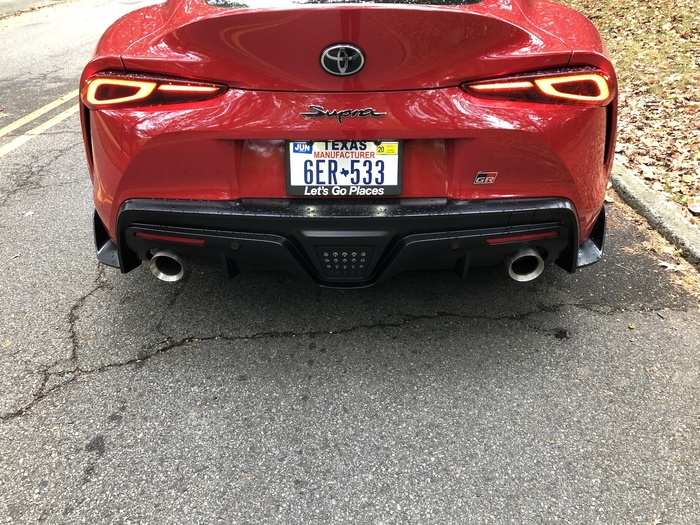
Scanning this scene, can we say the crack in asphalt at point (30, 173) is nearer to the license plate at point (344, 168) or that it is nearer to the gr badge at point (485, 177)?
the license plate at point (344, 168)

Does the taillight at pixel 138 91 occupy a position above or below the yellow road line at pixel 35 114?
above

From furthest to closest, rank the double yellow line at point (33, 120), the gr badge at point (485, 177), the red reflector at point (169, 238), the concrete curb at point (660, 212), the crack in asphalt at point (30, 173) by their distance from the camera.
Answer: the double yellow line at point (33, 120) < the crack in asphalt at point (30, 173) < the concrete curb at point (660, 212) < the red reflector at point (169, 238) < the gr badge at point (485, 177)

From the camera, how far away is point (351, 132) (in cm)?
220

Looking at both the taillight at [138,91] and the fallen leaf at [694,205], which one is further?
the fallen leaf at [694,205]

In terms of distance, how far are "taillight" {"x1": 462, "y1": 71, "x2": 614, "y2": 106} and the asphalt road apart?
1.10 metres

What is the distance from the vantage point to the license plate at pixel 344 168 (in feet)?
7.34

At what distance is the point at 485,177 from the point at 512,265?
51 centimetres

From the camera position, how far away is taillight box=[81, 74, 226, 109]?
7.25 feet

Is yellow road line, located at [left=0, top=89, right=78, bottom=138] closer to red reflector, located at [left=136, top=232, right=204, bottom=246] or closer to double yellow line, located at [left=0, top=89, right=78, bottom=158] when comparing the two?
double yellow line, located at [left=0, top=89, right=78, bottom=158]

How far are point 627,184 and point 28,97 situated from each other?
632 cm

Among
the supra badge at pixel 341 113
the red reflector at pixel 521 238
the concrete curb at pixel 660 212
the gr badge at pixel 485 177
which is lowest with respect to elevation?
the concrete curb at pixel 660 212

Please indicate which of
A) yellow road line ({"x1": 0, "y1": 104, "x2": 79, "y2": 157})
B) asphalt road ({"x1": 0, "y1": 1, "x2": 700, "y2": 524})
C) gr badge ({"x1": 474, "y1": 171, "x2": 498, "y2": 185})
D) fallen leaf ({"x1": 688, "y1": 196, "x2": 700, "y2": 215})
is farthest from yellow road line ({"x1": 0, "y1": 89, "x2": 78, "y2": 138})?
fallen leaf ({"x1": 688, "y1": 196, "x2": 700, "y2": 215})

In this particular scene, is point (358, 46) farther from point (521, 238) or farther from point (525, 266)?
point (525, 266)

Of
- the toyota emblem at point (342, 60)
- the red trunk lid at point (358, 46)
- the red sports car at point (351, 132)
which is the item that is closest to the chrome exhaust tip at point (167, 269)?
the red sports car at point (351, 132)
